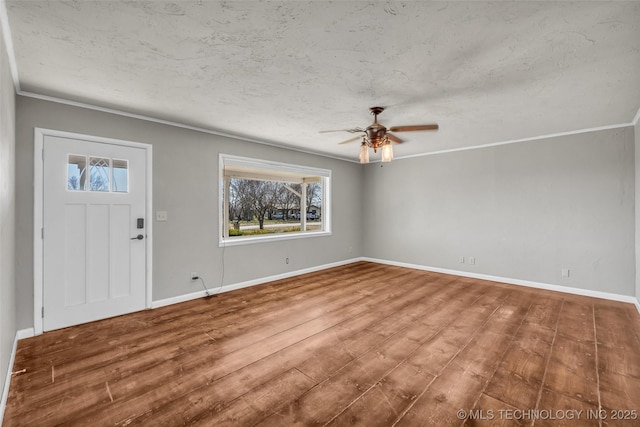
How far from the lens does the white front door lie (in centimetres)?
286

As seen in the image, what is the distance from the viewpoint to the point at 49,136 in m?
2.85

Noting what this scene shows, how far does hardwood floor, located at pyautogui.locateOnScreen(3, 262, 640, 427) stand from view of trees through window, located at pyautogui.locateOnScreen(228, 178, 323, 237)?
1.83 meters

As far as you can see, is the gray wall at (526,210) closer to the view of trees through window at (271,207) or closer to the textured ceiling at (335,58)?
the textured ceiling at (335,58)

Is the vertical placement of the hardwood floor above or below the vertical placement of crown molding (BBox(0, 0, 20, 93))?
below

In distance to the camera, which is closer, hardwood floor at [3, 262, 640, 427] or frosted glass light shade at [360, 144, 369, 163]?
hardwood floor at [3, 262, 640, 427]

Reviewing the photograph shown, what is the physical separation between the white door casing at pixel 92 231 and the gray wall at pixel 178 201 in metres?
0.11

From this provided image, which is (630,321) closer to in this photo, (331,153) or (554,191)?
(554,191)

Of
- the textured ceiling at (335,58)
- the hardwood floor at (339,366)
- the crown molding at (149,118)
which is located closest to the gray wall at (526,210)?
the hardwood floor at (339,366)

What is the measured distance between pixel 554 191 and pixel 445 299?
7.90ft

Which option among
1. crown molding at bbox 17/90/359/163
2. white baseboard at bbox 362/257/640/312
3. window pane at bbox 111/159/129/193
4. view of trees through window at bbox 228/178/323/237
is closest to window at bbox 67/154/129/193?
window pane at bbox 111/159/129/193

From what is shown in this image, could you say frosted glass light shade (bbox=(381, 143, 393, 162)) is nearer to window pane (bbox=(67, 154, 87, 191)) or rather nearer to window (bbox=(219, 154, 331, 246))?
window (bbox=(219, 154, 331, 246))

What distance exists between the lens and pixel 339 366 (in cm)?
221

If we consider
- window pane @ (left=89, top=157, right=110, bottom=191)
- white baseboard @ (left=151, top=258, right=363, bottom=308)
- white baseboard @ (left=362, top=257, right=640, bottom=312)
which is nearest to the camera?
window pane @ (left=89, top=157, right=110, bottom=191)

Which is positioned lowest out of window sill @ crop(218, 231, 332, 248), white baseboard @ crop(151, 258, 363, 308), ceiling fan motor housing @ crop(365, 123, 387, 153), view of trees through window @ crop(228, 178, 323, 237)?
white baseboard @ crop(151, 258, 363, 308)
